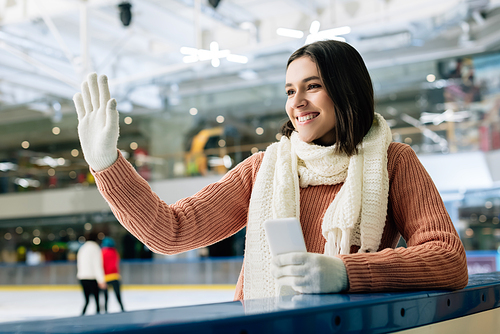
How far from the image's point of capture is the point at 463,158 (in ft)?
39.4

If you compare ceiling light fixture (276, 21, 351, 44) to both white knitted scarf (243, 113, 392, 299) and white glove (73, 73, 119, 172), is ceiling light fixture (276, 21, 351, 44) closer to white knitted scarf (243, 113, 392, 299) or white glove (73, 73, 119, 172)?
white knitted scarf (243, 113, 392, 299)

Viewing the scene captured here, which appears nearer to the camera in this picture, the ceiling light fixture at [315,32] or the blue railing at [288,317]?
the blue railing at [288,317]

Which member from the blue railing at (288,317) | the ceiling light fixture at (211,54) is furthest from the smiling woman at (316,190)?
the ceiling light fixture at (211,54)

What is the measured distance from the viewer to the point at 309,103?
144 cm

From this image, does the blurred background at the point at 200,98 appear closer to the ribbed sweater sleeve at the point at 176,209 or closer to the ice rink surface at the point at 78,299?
the ice rink surface at the point at 78,299

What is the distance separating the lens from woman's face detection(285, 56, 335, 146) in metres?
1.43

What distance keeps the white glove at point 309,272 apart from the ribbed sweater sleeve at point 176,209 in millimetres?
456

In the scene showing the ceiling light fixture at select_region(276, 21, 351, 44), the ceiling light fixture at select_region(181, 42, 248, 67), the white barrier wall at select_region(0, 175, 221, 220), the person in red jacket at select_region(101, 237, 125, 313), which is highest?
the ceiling light fixture at select_region(276, 21, 351, 44)

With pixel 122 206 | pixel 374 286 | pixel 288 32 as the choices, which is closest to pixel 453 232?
pixel 374 286

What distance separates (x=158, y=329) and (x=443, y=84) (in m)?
13.7

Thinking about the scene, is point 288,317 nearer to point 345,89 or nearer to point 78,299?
point 345,89

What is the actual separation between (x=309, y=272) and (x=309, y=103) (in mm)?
639

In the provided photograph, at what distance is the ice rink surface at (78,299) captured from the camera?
30.9ft

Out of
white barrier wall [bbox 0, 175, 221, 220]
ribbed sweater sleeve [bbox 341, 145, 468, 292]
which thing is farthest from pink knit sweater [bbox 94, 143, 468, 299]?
white barrier wall [bbox 0, 175, 221, 220]
